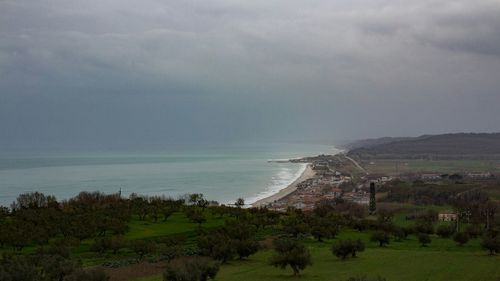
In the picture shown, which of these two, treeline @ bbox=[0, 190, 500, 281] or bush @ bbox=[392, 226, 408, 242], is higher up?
treeline @ bbox=[0, 190, 500, 281]

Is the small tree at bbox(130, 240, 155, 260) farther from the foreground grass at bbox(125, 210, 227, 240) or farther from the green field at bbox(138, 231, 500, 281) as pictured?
the foreground grass at bbox(125, 210, 227, 240)

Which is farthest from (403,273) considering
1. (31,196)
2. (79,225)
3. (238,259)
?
(31,196)

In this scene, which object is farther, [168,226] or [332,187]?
[332,187]

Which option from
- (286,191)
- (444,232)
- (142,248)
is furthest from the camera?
(286,191)

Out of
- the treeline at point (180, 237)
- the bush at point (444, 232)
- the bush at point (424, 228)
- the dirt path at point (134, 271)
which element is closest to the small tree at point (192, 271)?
the treeline at point (180, 237)

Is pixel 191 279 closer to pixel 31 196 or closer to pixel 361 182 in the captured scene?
pixel 31 196

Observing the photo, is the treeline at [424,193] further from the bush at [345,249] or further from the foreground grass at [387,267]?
the bush at [345,249]

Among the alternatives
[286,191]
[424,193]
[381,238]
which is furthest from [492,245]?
[286,191]

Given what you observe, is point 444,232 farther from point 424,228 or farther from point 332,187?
point 332,187

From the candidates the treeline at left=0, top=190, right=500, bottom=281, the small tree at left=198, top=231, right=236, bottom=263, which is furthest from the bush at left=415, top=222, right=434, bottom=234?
the small tree at left=198, top=231, right=236, bottom=263

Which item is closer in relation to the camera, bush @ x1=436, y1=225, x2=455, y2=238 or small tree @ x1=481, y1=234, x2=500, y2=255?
small tree @ x1=481, y1=234, x2=500, y2=255
